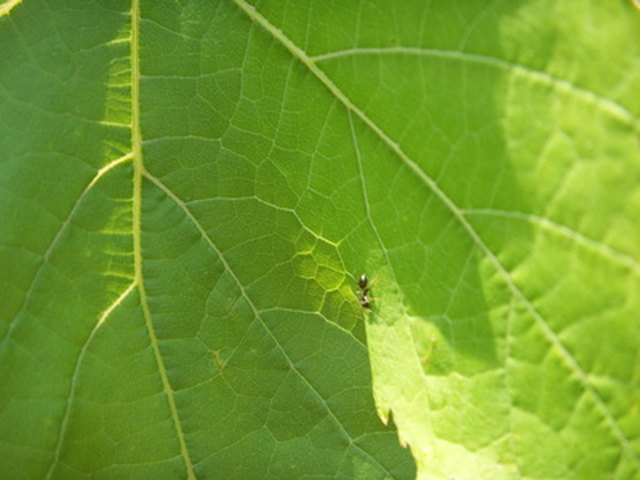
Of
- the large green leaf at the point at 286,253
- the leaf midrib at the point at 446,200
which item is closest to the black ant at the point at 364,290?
the large green leaf at the point at 286,253

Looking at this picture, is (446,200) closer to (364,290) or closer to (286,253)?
(364,290)

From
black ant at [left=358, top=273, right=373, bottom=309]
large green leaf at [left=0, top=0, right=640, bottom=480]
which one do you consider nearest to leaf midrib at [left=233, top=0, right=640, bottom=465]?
large green leaf at [left=0, top=0, right=640, bottom=480]

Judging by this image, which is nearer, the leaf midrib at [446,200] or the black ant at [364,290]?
the leaf midrib at [446,200]

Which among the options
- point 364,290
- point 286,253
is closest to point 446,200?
point 364,290

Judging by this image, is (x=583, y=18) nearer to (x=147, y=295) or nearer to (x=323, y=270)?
(x=323, y=270)

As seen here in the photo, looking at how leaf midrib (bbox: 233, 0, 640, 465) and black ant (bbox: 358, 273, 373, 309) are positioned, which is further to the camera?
black ant (bbox: 358, 273, 373, 309)

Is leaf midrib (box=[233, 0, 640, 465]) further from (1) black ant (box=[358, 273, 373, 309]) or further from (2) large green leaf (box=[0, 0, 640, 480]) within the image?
(1) black ant (box=[358, 273, 373, 309])

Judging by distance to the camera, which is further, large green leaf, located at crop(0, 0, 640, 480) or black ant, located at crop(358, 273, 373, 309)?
black ant, located at crop(358, 273, 373, 309)

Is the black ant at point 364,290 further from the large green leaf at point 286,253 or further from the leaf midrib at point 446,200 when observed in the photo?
the leaf midrib at point 446,200
